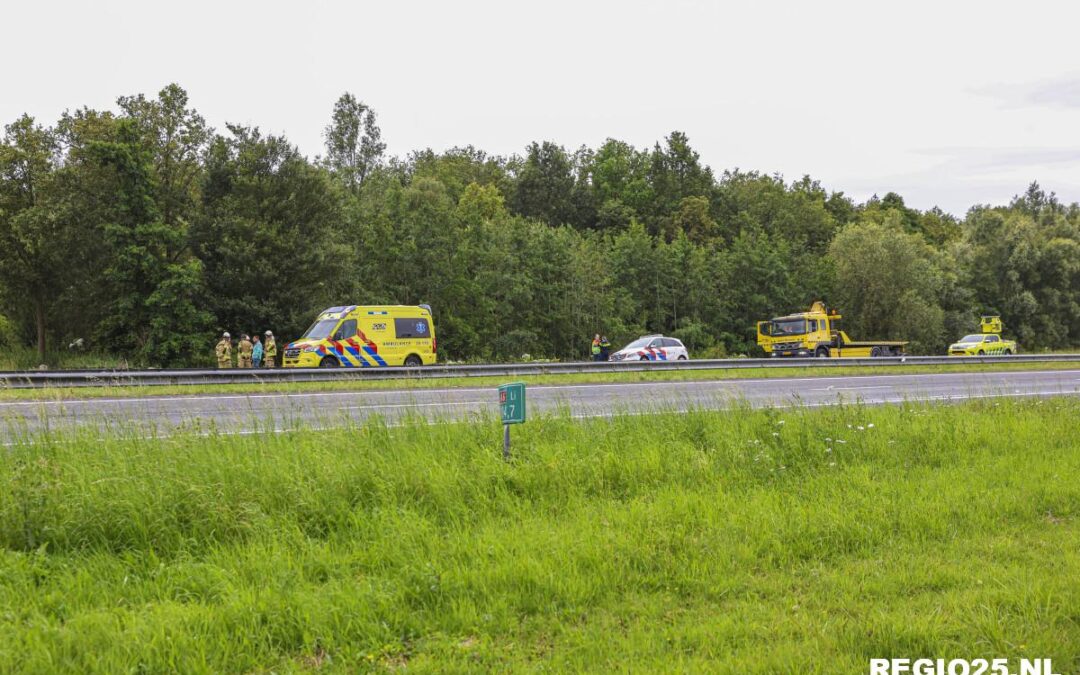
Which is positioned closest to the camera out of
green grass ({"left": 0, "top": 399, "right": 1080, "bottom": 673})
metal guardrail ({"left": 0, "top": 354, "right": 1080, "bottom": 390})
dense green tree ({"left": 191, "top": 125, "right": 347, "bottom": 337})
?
green grass ({"left": 0, "top": 399, "right": 1080, "bottom": 673})

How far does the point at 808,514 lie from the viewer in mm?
6270

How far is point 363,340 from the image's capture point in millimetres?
26547

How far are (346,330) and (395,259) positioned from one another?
21.4m

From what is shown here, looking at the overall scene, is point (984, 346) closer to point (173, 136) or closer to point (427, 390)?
point (427, 390)

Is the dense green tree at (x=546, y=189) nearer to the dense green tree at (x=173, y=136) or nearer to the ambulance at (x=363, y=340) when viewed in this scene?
the dense green tree at (x=173, y=136)

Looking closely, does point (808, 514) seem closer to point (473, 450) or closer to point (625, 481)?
point (625, 481)

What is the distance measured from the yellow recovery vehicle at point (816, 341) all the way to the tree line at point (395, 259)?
12.2 meters

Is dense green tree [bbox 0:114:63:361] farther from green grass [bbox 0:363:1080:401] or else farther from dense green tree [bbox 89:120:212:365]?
green grass [bbox 0:363:1080:401]

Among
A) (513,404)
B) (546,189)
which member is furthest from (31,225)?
(546,189)

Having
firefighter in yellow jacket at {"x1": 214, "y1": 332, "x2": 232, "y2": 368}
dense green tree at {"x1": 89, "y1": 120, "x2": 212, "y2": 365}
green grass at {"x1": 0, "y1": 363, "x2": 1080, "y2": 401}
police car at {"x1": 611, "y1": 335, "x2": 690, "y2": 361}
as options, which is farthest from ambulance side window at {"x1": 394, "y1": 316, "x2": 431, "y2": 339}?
dense green tree at {"x1": 89, "y1": 120, "x2": 212, "y2": 365}

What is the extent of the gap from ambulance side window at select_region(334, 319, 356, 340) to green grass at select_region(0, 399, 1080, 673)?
60.9 ft

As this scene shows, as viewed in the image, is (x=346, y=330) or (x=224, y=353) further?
(x=346, y=330)

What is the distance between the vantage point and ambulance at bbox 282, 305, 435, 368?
2569cm

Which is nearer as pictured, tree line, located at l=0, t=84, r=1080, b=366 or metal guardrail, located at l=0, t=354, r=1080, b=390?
metal guardrail, located at l=0, t=354, r=1080, b=390
